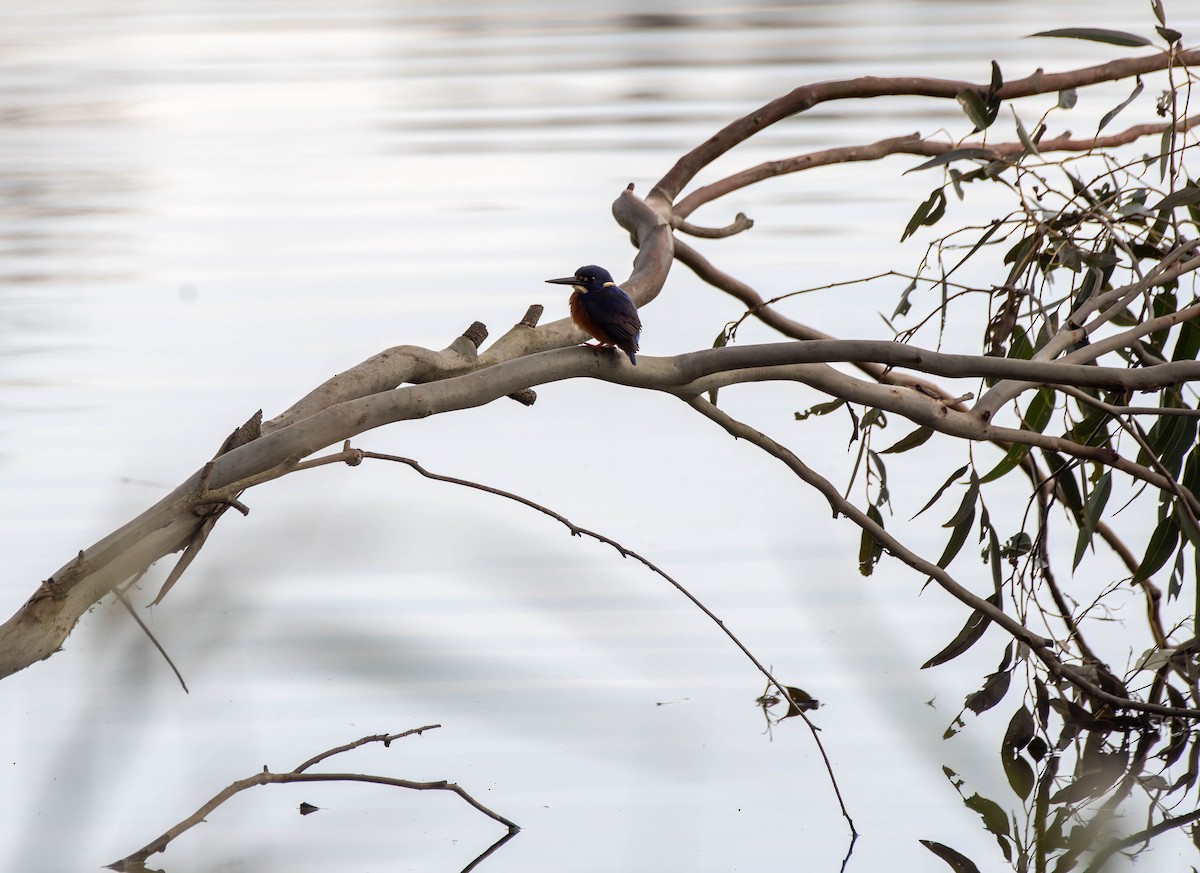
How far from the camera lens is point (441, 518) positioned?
94 centimetres

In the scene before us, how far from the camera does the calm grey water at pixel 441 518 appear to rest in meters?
1.08

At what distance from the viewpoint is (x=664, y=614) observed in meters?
2.79

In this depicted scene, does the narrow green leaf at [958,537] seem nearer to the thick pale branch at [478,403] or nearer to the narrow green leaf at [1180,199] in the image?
the thick pale branch at [478,403]

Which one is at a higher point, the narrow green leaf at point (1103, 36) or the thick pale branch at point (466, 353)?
the narrow green leaf at point (1103, 36)

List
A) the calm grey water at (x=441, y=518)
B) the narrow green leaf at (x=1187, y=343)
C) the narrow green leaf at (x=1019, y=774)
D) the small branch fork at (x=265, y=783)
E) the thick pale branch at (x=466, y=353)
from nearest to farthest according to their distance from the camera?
the calm grey water at (x=441, y=518) → the small branch fork at (x=265, y=783) → the thick pale branch at (x=466, y=353) → the narrow green leaf at (x=1019, y=774) → the narrow green leaf at (x=1187, y=343)

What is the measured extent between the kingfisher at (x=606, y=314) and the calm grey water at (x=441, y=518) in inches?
13.4

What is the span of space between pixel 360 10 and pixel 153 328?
31.4 ft

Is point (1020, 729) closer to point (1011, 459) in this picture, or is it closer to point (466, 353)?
point (1011, 459)

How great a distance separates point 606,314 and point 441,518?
1069 millimetres

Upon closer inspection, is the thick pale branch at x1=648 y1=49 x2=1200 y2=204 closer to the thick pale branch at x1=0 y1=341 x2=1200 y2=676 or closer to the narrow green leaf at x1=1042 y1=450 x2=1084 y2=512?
the narrow green leaf at x1=1042 y1=450 x2=1084 y2=512

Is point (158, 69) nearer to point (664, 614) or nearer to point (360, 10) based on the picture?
point (360, 10)

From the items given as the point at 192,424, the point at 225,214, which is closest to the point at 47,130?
the point at 225,214

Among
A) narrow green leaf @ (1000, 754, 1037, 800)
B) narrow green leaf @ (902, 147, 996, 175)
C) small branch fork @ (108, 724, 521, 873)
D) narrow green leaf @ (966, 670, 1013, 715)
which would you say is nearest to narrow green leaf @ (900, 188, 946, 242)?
narrow green leaf @ (902, 147, 996, 175)

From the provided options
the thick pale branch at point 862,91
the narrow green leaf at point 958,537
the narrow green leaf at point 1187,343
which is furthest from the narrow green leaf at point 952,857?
the thick pale branch at point 862,91
